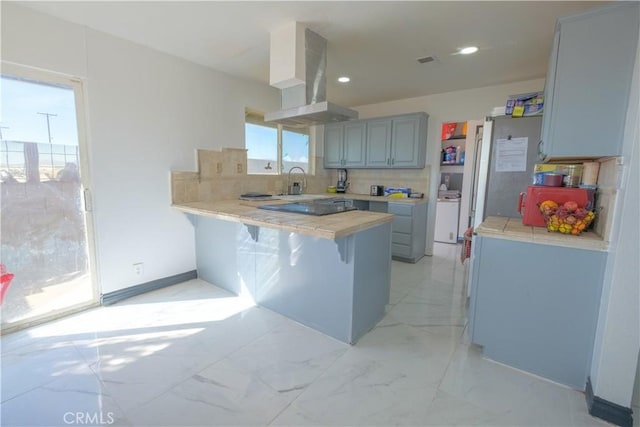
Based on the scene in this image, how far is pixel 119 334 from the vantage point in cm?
213

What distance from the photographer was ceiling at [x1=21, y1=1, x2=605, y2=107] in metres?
1.98

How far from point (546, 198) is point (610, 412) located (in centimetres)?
118

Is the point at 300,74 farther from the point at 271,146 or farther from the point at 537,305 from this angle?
the point at 537,305

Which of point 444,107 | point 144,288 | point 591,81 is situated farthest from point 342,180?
point 591,81

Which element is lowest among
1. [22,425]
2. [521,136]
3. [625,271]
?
[22,425]

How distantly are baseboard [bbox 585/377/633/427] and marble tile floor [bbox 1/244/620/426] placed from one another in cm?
4

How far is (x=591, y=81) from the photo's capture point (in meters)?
1.51

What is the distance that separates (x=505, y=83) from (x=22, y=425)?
508 centimetres

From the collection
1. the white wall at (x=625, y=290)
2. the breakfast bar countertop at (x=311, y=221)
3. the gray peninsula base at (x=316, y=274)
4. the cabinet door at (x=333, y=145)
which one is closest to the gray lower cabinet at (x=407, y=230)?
the cabinet door at (x=333, y=145)

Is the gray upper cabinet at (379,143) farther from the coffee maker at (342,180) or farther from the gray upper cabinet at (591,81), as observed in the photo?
the gray upper cabinet at (591,81)

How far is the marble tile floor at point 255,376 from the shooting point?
1427 millimetres

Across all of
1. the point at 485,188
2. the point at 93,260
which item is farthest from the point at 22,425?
the point at 485,188

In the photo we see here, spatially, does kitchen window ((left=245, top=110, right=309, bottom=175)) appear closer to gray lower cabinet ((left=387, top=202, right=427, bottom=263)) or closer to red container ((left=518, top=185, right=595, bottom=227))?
gray lower cabinet ((left=387, top=202, right=427, bottom=263))

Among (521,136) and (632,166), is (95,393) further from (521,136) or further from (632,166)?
(521,136)
